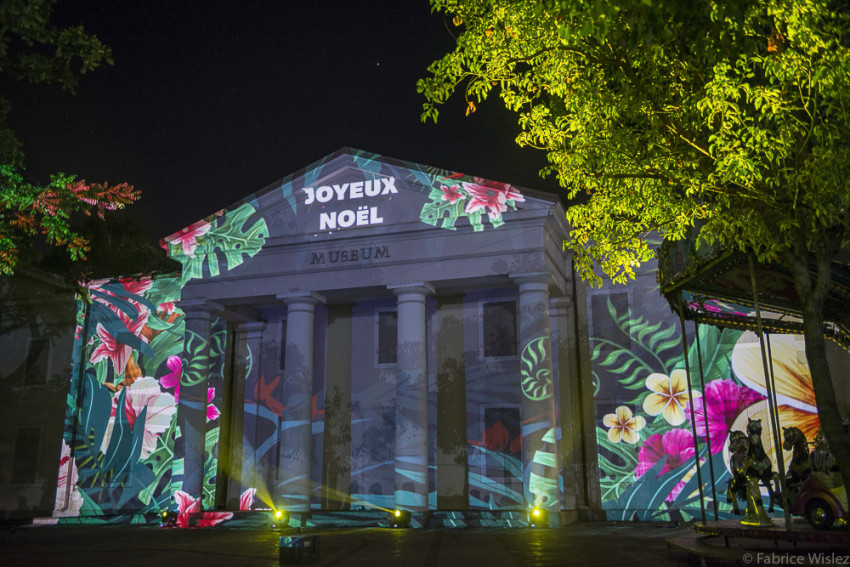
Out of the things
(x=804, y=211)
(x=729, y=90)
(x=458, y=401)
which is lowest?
(x=458, y=401)

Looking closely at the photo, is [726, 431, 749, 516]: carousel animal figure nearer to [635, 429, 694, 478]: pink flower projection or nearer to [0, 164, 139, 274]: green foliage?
[635, 429, 694, 478]: pink flower projection

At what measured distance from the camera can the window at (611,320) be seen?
22547mm

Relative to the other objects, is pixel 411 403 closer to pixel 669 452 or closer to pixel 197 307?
pixel 669 452

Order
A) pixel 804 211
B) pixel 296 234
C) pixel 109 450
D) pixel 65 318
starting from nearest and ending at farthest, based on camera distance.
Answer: pixel 804 211 → pixel 296 234 → pixel 109 450 → pixel 65 318

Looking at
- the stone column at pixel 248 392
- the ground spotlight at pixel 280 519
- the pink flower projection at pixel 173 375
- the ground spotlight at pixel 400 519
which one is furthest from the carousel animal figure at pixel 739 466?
the pink flower projection at pixel 173 375

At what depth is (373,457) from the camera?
2381 centimetres

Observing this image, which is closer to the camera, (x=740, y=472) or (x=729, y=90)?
(x=729, y=90)

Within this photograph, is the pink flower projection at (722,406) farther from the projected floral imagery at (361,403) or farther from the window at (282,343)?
the window at (282,343)

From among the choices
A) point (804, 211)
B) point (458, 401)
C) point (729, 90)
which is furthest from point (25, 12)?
point (458, 401)

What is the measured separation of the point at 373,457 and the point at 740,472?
1408 centimetres

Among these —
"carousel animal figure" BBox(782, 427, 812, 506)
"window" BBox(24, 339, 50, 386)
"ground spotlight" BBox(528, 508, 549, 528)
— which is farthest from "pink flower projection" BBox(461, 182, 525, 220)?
"window" BBox(24, 339, 50, 386)

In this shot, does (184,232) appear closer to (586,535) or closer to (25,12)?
(25,12)

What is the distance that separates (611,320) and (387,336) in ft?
25.7

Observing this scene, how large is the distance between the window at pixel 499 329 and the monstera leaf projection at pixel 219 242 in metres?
8.20
